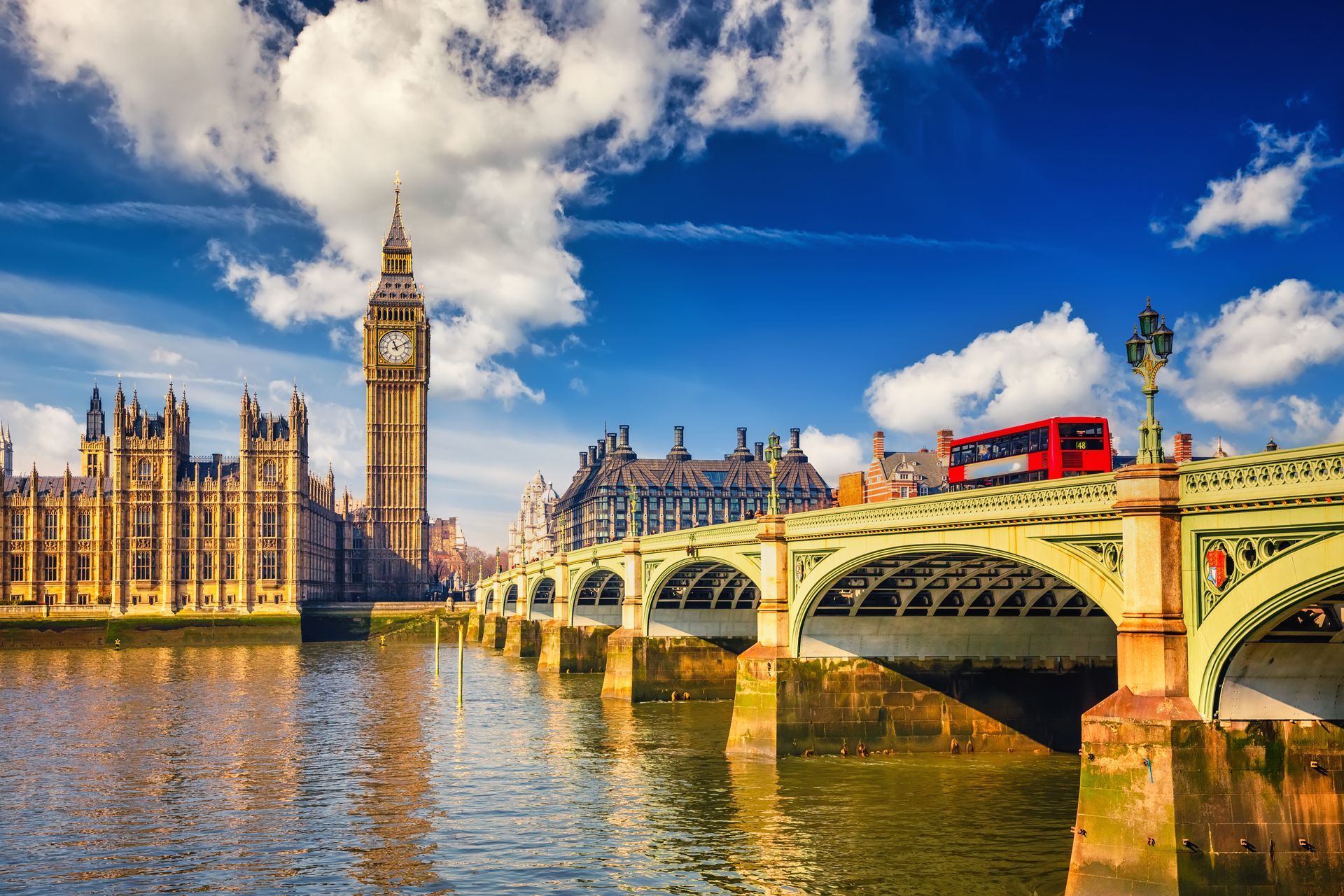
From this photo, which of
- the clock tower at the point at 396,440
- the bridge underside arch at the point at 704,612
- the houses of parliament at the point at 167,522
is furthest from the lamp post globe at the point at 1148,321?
the clock tower at the point at 396,440

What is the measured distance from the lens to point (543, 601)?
110312mm

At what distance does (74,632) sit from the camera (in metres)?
128

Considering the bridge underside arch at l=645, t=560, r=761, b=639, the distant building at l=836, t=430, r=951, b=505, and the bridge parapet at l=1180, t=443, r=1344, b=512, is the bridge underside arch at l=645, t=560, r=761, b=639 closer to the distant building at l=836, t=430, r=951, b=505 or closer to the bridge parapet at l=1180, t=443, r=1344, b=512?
the bridge parapet at l=1180, t=443, r=1344, b=512

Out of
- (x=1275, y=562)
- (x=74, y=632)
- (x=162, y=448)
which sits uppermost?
(x=162, y=448)

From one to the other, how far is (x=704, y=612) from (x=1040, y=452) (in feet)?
75.6

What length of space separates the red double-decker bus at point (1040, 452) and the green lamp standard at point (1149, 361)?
53.7ft

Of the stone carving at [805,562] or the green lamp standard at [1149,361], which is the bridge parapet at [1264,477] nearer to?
the green lamp standard at [1149,361]

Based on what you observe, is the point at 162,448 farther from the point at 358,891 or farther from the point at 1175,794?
the point at 1175,794

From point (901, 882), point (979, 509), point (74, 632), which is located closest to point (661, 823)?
point (901, 882)

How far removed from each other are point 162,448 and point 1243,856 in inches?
5765

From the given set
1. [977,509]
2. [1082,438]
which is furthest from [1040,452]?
[977,509]

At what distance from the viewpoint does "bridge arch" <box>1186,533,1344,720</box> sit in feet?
73.3

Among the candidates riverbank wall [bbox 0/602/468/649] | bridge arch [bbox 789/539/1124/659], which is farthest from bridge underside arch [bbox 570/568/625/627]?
riverbank wall [bbox 0/602/468/649]

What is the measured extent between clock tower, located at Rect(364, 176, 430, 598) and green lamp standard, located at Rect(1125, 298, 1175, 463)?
162181 mm
